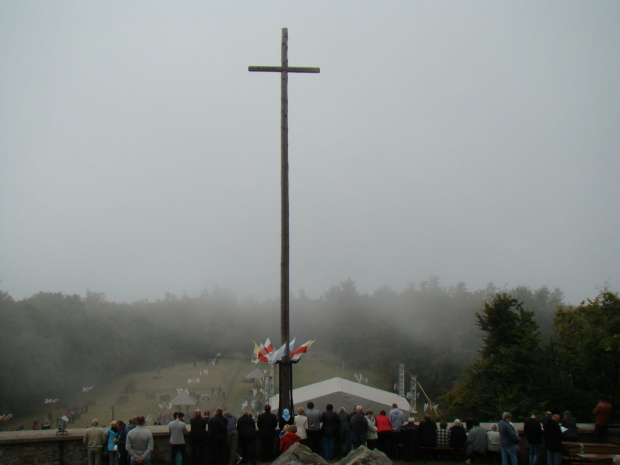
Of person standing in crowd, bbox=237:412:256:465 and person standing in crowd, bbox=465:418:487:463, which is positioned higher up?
person standing in crowd, bbox=237:412:256:465

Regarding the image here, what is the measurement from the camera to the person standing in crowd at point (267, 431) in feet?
35.4

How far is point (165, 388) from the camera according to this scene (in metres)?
40.7

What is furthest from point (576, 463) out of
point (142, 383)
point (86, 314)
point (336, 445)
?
point (86, 314)

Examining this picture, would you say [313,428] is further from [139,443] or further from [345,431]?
[139,443]

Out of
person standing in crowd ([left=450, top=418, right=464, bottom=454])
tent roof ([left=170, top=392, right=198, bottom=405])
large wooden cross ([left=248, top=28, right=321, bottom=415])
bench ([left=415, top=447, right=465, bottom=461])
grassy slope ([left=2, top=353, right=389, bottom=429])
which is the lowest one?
grassy slope ([left=2, top=353, right=389, bottom=429])

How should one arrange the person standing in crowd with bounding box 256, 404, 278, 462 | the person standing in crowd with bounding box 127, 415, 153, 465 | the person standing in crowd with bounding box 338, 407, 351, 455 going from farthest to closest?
the person standing in crowd with bounding box 338, 407, 351, 455
the person standing in crowd with bounding box 256, 404, 278, 462
the person standing in crowd with bounding box 127, 415, 153, 465

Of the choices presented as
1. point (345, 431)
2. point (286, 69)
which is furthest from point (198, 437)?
point (286, 69)

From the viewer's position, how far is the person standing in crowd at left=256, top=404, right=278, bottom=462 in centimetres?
1078

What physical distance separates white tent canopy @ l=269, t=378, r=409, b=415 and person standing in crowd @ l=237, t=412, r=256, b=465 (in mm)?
8808

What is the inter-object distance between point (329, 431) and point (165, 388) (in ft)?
109

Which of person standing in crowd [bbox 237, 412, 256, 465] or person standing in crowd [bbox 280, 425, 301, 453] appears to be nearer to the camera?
person standing in crowd [bbox 280, 425, 301, 453]

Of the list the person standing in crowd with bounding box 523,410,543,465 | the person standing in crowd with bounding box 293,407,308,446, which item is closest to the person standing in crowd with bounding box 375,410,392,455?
the person standing in crowd with bounding box 293,407,308,446

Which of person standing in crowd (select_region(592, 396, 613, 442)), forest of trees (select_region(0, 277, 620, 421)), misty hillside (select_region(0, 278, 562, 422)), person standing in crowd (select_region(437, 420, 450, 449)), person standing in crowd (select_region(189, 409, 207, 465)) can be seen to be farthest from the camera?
misty hillside (select_region(0, 278, 562, 422))

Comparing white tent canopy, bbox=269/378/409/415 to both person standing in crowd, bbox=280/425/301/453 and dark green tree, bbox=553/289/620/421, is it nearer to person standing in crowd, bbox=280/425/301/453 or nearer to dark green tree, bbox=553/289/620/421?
dark green tree, bbox=553/289/620/421
